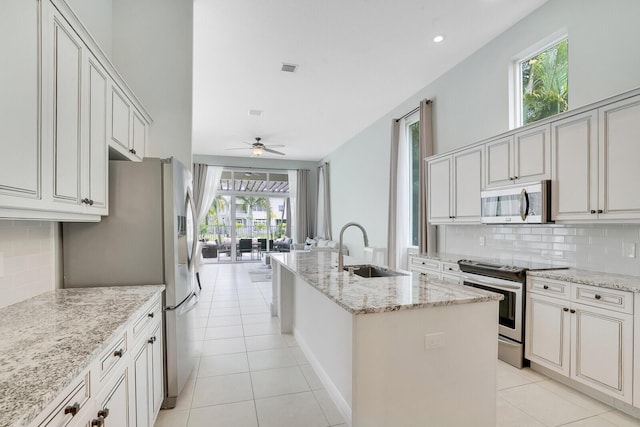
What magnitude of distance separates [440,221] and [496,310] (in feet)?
7.42

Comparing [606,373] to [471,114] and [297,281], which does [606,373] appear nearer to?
[297,281]

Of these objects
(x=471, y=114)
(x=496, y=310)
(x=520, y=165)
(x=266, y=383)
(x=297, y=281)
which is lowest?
(x=266, y=383)

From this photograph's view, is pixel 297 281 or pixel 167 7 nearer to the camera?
pixel 167 7

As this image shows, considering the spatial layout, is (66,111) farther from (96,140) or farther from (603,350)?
(603,350)

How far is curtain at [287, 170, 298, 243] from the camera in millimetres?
9906

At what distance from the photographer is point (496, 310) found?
70.2 inches

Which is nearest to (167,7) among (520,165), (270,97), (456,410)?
(270,97)

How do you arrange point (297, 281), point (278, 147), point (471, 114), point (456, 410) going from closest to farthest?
point (456, 410) < point (297, 281) < point (471, 114) < point (278, 147)

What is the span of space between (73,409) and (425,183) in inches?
164

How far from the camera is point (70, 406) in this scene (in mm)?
976

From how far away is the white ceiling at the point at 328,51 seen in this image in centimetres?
301

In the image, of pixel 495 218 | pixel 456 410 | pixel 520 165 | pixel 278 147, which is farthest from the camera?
pixel 278 147

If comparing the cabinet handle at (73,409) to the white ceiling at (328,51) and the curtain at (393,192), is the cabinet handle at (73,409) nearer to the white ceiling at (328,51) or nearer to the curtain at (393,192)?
the white ceiling at (328,51)

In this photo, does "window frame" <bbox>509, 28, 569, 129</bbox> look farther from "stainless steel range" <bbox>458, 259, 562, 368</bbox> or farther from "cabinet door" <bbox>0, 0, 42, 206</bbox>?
"cabinet door" <bbox>0, 0, 42, 206</bbox>
